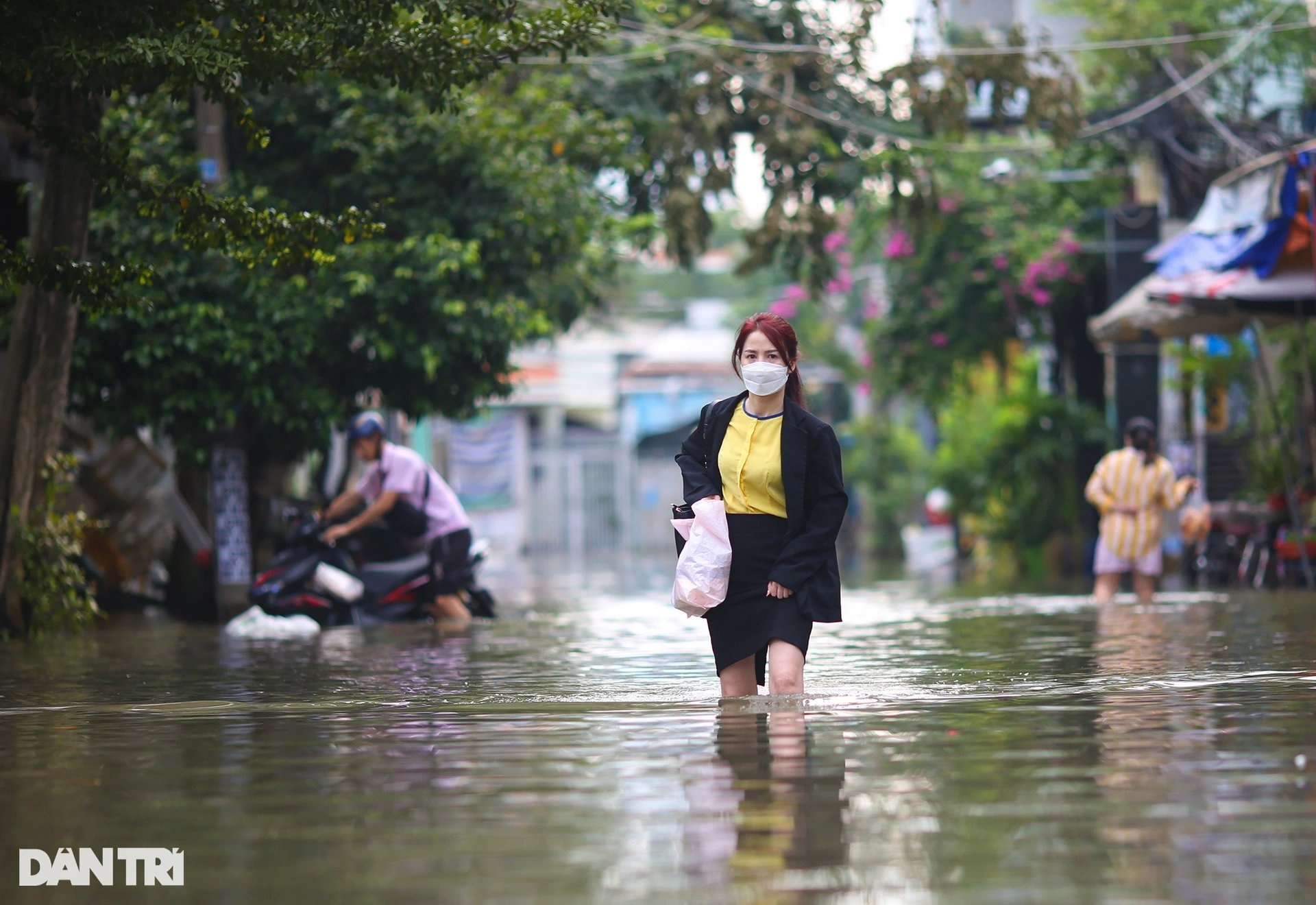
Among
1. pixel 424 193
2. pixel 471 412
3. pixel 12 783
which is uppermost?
pixel 424 193

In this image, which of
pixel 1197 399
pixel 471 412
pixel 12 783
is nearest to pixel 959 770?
pixel 12 783

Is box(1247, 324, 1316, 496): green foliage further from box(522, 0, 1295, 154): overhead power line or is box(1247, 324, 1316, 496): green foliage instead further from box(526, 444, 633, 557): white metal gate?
box(526, 444, 633, 557): white metal gate

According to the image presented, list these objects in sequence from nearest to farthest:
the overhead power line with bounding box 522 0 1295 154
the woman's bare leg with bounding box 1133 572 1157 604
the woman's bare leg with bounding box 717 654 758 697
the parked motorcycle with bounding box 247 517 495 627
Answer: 1. the woman's bare leg with bounding box 717 654 758 697
2. the parked motorcycle with bounding box 247 517 495 627
3. the woman's bare leg with bounding box 1133 572 1157 604
4. the overhead power line with bounding box 522 0 1295 154

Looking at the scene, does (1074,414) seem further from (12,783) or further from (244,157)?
(12,783)

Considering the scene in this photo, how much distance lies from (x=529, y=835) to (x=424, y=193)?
Answer: 12411 mm

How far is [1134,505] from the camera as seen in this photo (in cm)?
1556

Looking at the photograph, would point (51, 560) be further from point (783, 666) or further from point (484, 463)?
point (484, 463)

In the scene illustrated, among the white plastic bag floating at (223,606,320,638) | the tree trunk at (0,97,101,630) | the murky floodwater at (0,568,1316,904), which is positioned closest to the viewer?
the murky floodwater at (0,568,1316,904)

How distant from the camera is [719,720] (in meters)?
7.12

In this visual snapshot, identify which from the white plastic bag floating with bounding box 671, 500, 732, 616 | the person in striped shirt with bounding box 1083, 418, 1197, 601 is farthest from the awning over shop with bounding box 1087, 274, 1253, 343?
the white plastic bag floating with bounding box 671, 500, 732, 616

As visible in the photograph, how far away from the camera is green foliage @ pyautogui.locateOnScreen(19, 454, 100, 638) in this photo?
13.2 meters

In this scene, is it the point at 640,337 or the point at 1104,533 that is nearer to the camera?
the point at 1104,533

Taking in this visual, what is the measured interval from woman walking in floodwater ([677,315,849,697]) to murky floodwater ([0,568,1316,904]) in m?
0.28

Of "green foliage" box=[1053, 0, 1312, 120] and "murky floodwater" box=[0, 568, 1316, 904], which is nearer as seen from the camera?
"murky floodwater" box=[0, 568, 1316, 904]
